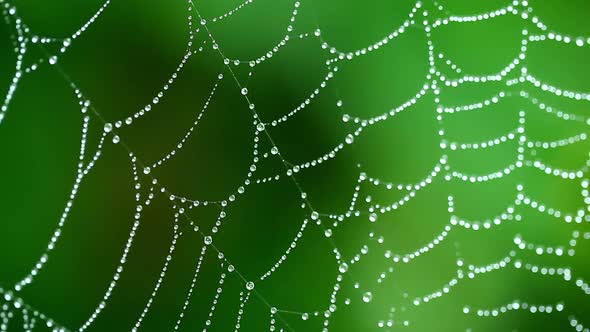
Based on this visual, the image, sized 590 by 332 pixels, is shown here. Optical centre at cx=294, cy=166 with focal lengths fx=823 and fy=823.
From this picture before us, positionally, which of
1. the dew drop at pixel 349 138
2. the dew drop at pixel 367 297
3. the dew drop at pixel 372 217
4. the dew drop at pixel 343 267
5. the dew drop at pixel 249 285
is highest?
the dew drop at pixel 349 138

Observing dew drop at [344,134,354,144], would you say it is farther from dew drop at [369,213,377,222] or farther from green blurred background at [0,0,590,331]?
dew drop at [369,213,377,222]

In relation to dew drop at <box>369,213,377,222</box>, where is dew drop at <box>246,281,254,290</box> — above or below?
below

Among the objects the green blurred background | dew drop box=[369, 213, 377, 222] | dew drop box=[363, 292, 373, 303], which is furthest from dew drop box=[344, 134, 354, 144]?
dew drop box=[363, 292, 373, 303]

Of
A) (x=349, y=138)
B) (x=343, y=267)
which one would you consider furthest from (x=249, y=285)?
(x=349, y=138)

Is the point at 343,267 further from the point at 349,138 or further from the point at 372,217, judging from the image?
the point at 349,138

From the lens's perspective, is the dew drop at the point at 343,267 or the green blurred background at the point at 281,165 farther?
the dew drop at the point at 343,267

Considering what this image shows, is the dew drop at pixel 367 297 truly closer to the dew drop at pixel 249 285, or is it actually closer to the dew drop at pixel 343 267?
the dew drop at pixel 343 267

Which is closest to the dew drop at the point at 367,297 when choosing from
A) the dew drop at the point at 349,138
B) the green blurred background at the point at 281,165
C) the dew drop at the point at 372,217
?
the green blurred background at the point at 281,165

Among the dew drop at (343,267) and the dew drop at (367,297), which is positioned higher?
the dew drop at (343,267)

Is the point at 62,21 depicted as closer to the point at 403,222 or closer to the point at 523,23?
the point at 403,222

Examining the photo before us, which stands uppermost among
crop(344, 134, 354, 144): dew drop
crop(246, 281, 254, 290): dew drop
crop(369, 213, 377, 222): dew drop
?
crop(344, 134, 354, 144): dew drop
